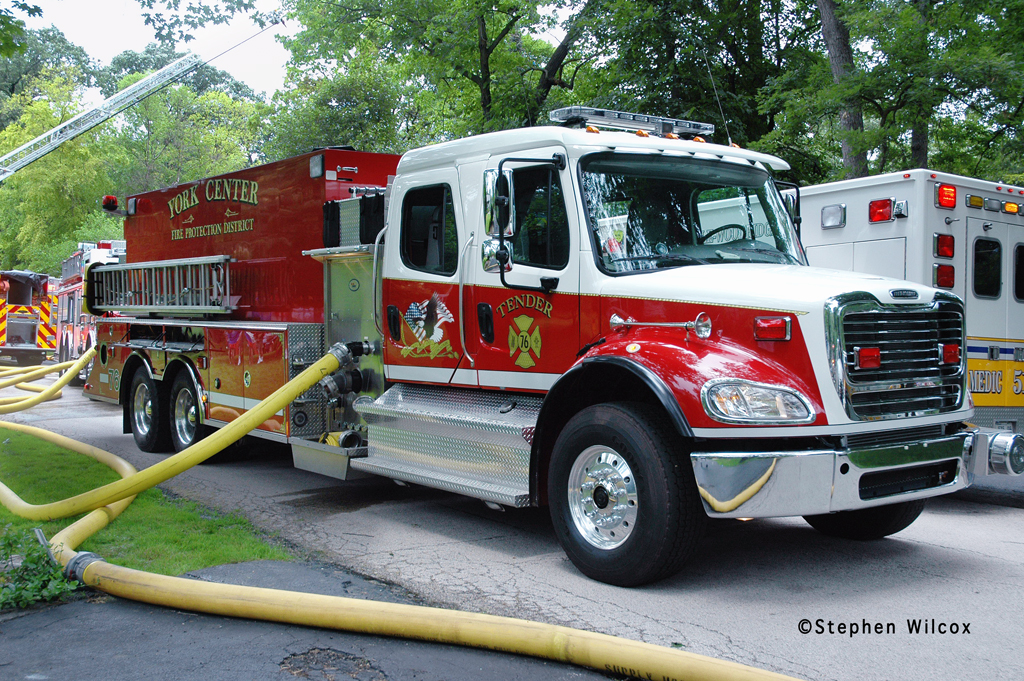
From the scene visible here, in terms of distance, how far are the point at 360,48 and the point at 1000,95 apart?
1614 centimetres

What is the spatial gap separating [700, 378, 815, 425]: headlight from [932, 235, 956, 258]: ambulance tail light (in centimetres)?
398

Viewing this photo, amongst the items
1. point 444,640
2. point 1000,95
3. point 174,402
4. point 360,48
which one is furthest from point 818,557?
point 360,48

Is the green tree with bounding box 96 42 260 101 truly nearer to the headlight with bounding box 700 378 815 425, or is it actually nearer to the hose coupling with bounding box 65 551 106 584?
the hose coupling with bounding box 65 551 106 584

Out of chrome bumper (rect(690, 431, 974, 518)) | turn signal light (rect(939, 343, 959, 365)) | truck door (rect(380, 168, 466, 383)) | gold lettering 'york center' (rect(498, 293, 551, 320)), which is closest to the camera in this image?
chrome bumper (rect(690, 431, 974, 518))

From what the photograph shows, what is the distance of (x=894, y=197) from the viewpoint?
7.94 m

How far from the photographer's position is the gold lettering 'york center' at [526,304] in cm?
591

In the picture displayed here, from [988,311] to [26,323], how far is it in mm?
24783

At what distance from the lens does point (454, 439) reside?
20.8 ft

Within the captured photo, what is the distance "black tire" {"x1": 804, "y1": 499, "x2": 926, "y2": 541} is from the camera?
5875mm

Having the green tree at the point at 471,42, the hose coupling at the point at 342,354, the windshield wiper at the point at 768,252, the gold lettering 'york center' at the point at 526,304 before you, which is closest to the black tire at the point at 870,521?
the windshield wiper at the point at 768,252

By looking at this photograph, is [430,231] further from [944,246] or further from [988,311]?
[988,311]

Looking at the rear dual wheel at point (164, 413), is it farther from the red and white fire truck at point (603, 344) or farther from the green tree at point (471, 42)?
the green tree at point (471, 42)

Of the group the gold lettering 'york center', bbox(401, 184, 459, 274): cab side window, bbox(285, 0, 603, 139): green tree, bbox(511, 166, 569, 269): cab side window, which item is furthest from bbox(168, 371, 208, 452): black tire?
bbox(285, 0, 603, 139): green tree

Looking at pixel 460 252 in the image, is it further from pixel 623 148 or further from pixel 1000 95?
pixel 1000 95
